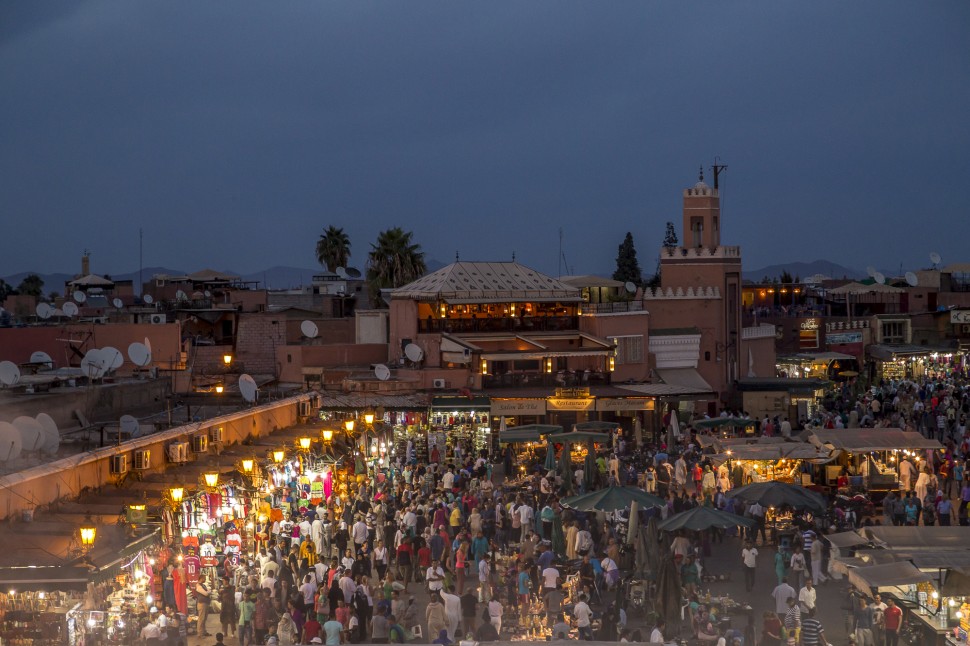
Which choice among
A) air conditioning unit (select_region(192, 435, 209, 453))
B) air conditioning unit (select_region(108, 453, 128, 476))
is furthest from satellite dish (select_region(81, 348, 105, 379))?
air conditioning unit (select_region(108, 453, 128, 476))

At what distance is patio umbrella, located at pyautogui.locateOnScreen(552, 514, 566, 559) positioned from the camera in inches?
768

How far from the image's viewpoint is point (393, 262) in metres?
52.3

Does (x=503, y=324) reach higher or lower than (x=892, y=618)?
higher

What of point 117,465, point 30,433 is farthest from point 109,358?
point 30,433

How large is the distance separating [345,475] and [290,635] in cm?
1095

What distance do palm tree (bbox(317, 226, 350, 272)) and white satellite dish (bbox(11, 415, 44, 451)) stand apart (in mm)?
48584

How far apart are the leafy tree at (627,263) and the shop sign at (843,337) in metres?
27.6

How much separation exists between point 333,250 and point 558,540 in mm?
47167

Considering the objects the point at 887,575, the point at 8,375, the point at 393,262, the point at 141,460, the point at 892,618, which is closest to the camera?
the point at 892,618

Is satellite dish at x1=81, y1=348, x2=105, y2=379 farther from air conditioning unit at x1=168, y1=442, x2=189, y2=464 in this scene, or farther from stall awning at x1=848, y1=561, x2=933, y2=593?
stall awning at x1=848, y1=561, x2=933, y2=593

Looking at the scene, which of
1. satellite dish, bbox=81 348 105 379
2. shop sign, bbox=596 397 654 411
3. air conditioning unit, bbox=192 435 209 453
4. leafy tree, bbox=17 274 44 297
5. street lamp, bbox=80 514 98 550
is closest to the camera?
street lamp, bbox=80 514 98 550

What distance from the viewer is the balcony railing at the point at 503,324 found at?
38.7 m

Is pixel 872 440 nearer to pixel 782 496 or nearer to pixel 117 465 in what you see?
pixel 782 496

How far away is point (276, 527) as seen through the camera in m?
20.0
